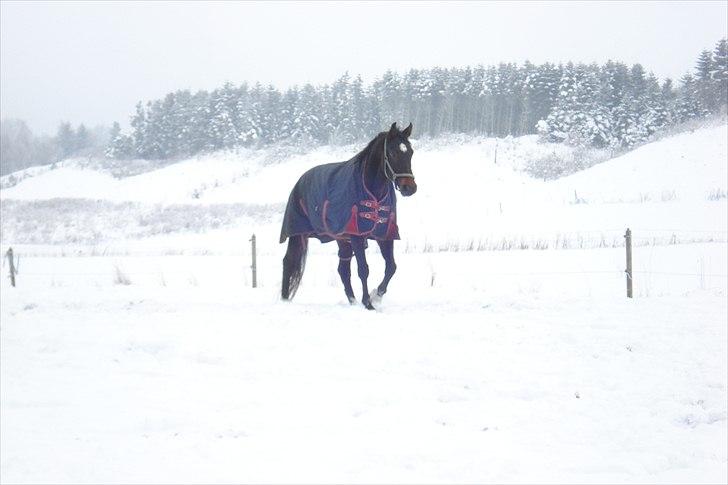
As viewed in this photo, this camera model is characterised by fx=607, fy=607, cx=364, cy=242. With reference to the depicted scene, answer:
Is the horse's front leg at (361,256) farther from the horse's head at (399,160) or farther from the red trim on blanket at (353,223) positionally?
the horse's head at (399,160)

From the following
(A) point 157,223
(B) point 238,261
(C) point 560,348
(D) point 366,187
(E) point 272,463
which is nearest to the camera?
(E) point 272,463

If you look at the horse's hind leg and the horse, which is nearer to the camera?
the horse

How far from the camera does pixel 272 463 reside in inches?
140

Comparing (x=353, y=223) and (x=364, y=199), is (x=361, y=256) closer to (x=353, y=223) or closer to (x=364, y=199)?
(x=353, y=223)

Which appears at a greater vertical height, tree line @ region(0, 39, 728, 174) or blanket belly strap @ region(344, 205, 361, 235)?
tree line @ region(0, 39, 728, 174)

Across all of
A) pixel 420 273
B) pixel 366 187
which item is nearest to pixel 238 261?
pixel 420 273

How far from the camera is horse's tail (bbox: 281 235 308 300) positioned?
9061 mm

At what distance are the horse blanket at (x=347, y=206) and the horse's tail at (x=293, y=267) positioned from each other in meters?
0.62

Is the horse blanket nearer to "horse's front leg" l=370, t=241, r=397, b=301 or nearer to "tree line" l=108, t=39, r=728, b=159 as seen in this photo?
"horse's front leg" l=370, t=241, r=397, b=301

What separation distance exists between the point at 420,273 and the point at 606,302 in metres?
5.10

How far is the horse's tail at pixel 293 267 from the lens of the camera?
9061mm

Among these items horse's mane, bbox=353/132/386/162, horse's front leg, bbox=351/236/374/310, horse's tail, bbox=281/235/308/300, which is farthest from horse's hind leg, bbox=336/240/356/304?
horse's mane, bbox=353/132/386/162

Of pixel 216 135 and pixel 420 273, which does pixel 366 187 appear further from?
pixel 216 135

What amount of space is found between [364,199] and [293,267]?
196cm
